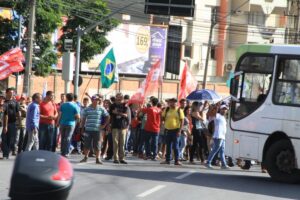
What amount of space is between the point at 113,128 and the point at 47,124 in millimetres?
1685

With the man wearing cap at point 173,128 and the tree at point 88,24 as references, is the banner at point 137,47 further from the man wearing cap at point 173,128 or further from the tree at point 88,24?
the man wearing cap at point 173,128

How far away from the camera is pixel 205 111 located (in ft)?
82.8

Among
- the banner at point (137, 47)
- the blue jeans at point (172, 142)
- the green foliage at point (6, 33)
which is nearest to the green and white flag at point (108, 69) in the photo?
the green foliage at point (6, 33)

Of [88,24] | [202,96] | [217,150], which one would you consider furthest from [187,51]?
[217,150]

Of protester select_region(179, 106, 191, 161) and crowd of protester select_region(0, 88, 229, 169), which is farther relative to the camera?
protester select_region(179, 106, 191, 161)

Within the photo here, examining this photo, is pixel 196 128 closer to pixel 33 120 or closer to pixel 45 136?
pixel 45 136

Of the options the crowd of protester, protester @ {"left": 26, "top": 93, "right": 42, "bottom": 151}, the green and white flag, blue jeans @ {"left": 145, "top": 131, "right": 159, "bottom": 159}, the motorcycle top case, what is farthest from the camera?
the green and white flag

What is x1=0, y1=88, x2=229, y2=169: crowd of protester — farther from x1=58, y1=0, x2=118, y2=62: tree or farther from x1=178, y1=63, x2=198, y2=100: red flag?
x1=58, y1=0, x2=118, y2=62: tree

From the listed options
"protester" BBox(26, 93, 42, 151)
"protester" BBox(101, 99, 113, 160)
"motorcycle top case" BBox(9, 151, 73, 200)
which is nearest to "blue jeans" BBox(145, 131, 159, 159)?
"protester" BBox(101, 99, 113, 160)

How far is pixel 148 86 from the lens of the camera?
108 ft

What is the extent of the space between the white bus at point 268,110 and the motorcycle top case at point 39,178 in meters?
9.82

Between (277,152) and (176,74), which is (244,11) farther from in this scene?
(277,152)

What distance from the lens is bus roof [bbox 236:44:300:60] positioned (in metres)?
18.1

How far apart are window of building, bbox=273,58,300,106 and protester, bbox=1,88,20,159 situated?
644 centimetres
